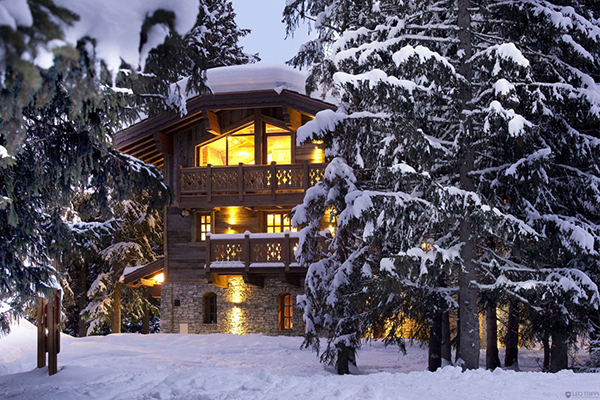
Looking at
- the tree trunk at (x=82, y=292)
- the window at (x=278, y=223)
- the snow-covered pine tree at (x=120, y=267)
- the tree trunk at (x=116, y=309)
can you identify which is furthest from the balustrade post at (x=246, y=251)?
the tree trunk at (x=82, y=292)

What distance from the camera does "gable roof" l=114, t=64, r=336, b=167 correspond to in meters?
20.5

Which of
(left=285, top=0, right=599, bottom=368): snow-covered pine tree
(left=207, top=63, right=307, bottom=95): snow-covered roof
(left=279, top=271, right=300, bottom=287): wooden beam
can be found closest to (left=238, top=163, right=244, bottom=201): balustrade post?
(left=207, top=63, right=307, bottom=95): snow-covered roof

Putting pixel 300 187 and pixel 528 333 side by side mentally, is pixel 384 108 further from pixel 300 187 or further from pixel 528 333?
pixel 300 187

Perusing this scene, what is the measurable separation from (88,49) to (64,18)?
0.21m

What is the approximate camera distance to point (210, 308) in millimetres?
22500

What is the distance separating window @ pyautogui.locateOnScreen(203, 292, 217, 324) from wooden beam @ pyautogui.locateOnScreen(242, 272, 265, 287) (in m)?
2.31

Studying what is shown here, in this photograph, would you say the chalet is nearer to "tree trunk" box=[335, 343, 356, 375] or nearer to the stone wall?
the stone wall

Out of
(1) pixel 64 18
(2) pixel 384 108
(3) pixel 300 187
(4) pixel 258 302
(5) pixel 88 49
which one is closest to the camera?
(1) pixel 64 18

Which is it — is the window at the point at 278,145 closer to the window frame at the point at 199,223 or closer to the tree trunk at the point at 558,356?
the window frame at the point at 199,223

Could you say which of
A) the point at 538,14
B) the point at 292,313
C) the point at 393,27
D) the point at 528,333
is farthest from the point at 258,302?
the point at 538,14

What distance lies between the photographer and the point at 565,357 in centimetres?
1337

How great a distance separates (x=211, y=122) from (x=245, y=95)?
5.54ft

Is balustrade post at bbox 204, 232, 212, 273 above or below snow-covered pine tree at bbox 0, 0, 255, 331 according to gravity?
below

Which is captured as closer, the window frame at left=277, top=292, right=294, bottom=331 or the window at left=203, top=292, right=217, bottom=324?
the window frame at left=277, top=292, right=294, bottom=331
